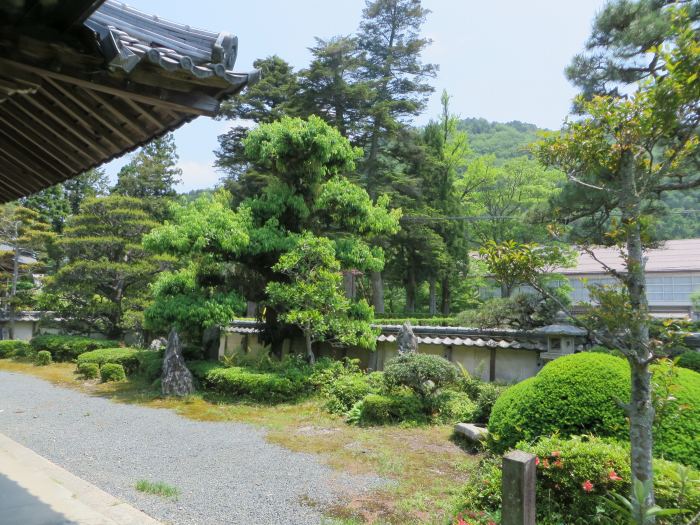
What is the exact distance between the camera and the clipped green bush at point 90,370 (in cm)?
1400

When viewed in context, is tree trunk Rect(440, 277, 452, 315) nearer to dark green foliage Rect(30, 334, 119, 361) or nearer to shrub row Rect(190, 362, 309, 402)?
dark green foliage Rect(30, 334, 119, 361)

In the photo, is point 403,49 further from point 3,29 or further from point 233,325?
point 3,29

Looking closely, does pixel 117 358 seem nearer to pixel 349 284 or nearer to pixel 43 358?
pixel 43 358

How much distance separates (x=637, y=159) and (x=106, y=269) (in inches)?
703

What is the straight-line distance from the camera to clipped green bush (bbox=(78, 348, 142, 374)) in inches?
558

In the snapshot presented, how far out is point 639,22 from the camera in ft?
30.1

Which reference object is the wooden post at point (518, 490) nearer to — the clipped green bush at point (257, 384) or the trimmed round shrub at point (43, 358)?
the clipped green bush at point (257, 384)

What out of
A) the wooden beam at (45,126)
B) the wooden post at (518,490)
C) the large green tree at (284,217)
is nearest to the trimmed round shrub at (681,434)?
the wooden post at (518,490)

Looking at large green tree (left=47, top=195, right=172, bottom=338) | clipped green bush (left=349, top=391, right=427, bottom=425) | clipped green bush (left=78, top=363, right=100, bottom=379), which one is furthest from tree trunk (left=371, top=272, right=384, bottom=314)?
clipped green bush (left=349, top=391, right=427, bottom=425)

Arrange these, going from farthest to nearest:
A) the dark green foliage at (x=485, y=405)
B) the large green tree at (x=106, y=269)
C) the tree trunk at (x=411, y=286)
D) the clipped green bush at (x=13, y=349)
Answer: the tree trunk at (x=411, y=286)
the clipped green bush at (x=13, y=349)
the large green tree at (x=106, y=269)
the dark green foliage at (x=485, y=405)

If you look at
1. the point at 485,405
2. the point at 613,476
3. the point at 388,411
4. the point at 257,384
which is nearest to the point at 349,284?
the point at 257,384

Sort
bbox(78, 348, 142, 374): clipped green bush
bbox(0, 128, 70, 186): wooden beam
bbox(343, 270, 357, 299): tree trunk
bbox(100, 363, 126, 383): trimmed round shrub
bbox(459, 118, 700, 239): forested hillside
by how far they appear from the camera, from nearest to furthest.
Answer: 1. bbox(0, 128, 70, 186): wooden beam
2. bbox(100, 363, 126, 383): trimmed round shrub
3. bbox(78, 348, 142, 374): clipped green bush
4. bbox(343, 270, 357, 299): tree trunk
5. bbox(459, 118, 700, 239): forested hillside

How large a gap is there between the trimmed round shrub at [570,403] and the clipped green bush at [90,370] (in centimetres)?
1246

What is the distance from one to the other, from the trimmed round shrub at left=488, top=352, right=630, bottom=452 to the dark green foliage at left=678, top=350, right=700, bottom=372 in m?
3.03
